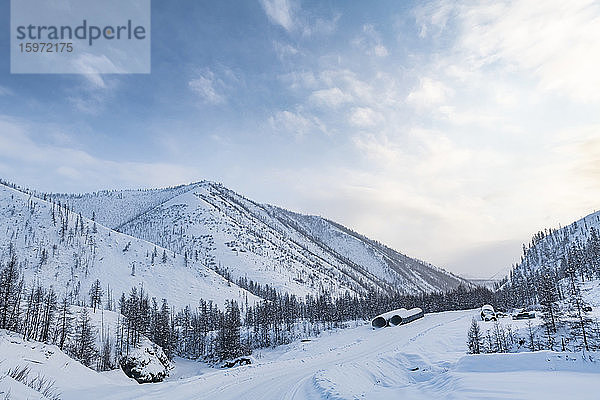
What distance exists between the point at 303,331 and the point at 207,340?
1181 inches

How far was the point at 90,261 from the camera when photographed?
165000 millimetres

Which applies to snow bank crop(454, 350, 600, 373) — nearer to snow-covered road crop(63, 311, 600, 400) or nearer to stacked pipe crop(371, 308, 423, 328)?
snow-covered road crop(63, 311, 600, 400)

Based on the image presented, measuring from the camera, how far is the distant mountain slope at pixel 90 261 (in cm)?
15212

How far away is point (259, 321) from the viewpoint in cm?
11738

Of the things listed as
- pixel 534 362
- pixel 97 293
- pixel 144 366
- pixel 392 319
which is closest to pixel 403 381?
pixel 534 362

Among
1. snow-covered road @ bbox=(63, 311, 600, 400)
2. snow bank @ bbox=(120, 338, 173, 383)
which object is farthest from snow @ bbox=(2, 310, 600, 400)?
snow bank @ bbox=(120, 338, 173, 383)

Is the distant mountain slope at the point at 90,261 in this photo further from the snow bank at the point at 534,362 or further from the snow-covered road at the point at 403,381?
the snow bank at the point at 534,362

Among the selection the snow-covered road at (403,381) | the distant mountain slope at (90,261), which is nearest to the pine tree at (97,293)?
the distant mountain slope at (90,261)

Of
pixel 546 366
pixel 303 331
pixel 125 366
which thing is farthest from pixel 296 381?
pixel 303 331

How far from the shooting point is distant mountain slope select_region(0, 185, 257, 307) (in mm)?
152125

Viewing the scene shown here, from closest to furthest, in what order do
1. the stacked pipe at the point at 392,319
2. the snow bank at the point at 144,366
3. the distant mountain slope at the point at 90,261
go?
the snow bank at the point at 144,366, the stacked pipe at the point at 392,319, the distant mountain slope at the point at 90,261

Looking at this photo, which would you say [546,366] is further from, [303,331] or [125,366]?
[303,331]

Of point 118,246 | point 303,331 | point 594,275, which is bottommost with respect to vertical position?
point 303,331

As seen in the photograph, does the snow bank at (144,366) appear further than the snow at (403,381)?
Yes
